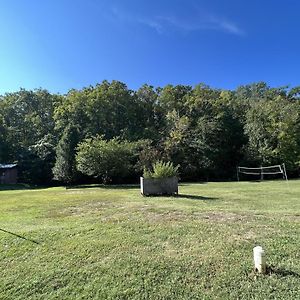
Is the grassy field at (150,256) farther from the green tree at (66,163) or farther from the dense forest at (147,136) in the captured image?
the green tree at (66,163)

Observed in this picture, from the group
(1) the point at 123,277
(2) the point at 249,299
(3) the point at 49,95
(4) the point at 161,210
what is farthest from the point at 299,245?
(3) the point at 49,95

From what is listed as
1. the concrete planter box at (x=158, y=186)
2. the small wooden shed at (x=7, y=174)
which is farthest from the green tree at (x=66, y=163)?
the concrete planter box at (x=158, y=186)

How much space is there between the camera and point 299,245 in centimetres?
494

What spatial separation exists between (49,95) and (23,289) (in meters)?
45.4

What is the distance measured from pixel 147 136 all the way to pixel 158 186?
2129cm

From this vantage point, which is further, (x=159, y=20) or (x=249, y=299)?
(x=159, y=20)

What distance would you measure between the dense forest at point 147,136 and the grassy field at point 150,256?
17616 mm

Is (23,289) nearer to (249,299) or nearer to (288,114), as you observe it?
(249,299)

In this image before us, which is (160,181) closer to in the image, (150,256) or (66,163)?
(150,256)

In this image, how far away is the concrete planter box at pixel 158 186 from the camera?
492 inches

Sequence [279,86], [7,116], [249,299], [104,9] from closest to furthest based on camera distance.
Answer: [249,299]
[104,9]
[7,116]
[279,86]

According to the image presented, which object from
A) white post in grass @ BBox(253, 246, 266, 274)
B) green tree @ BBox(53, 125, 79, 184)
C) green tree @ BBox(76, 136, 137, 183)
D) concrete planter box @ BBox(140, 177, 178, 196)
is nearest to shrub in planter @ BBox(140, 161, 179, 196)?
concrete planter box @ BBox(140, 177, 178, 196)

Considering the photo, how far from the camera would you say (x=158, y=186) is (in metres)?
12.5

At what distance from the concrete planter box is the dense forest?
11866mm
